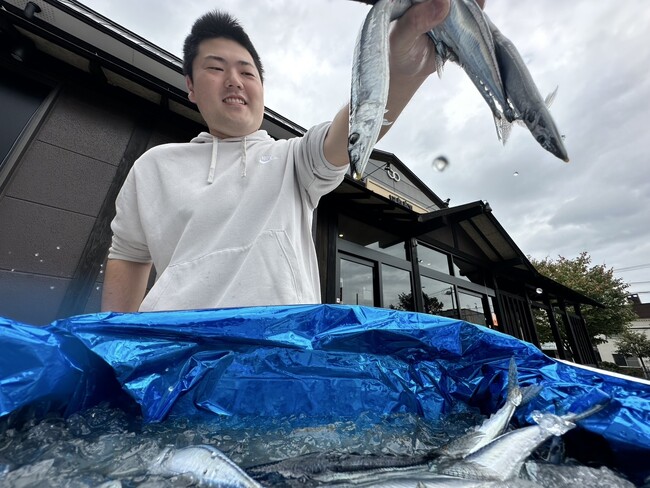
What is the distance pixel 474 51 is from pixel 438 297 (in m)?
6.62

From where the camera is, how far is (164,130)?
12.8ft

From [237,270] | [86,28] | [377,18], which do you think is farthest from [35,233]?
[377,18]

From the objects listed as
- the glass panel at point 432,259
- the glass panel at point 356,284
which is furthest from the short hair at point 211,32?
the glass panel at point 432,259

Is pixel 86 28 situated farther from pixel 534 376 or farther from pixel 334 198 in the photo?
pixel 534 376

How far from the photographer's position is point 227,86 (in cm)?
148

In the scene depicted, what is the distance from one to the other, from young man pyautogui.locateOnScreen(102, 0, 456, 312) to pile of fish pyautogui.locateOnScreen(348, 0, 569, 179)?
0.10 meters

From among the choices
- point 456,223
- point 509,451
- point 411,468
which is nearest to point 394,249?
point 456,223

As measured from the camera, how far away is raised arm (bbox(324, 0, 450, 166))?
3.73 feet

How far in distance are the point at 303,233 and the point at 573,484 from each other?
1.24 meters

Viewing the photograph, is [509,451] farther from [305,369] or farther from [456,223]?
[456,223]

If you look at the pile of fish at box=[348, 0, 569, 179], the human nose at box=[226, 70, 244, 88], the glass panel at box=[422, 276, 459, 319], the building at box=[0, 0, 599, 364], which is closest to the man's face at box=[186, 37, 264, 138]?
the human nose at box=[226, 70, 244, 88]

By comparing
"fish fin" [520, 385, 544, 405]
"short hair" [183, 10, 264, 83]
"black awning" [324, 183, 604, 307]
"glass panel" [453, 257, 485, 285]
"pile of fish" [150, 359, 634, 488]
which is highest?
"black awning" [324, 183, 604, 307]

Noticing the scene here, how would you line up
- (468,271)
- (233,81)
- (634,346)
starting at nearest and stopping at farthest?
(233,81) < (468,271) < (634,346)

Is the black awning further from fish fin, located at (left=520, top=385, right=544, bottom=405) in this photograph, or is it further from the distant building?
the distant building
